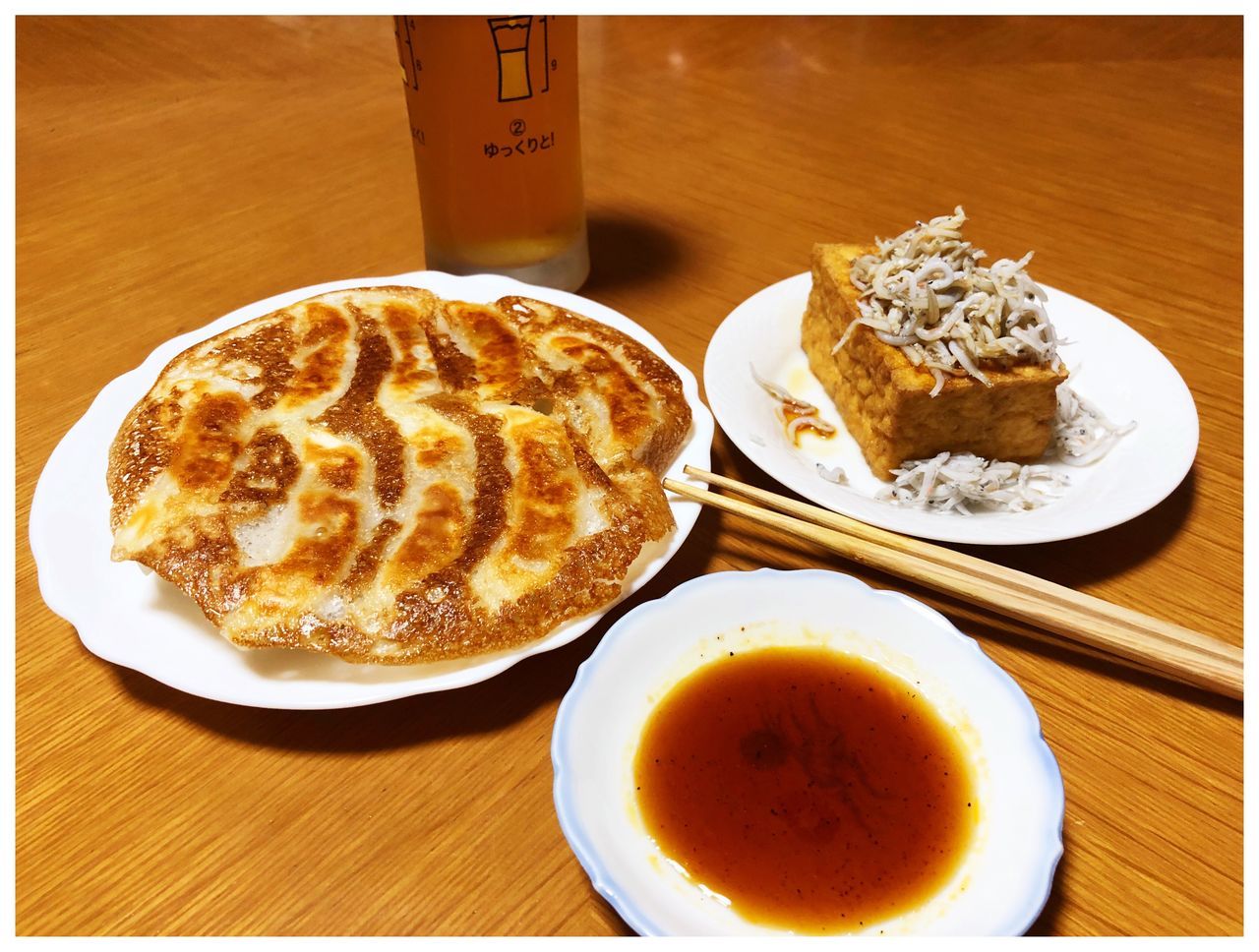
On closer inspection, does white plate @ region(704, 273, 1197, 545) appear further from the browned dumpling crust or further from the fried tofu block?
the browned dumpling crust

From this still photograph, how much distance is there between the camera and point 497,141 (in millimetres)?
2014

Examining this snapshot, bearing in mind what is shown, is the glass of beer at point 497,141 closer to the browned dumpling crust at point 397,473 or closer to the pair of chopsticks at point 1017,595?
the browned dumpling crust at point 397,473

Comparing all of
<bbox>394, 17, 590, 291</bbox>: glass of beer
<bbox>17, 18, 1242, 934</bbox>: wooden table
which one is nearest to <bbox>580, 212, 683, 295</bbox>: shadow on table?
<bbox>17, 18, 1242, 934</bbox>: wooden table

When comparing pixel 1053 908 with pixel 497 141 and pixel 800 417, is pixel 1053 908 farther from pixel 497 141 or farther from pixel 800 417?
pixel 497 141

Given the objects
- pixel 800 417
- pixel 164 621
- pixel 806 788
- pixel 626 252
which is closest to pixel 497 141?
pixel 626 252

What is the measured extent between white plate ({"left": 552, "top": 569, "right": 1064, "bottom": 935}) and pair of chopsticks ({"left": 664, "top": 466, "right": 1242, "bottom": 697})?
0.12 m

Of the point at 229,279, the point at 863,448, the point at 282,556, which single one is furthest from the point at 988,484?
the point at 229,279

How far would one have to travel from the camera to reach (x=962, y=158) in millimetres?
3039

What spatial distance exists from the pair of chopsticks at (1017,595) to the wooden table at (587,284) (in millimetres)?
70

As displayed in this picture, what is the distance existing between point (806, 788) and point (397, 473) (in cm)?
78

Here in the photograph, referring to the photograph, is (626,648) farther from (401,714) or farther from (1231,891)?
(1231,891)

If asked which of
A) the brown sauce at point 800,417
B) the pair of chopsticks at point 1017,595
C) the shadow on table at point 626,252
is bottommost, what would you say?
the brown sauce at point 800,417

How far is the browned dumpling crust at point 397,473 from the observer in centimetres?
133

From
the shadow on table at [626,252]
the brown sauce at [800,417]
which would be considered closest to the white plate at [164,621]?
the brown sauce at [800,417]
